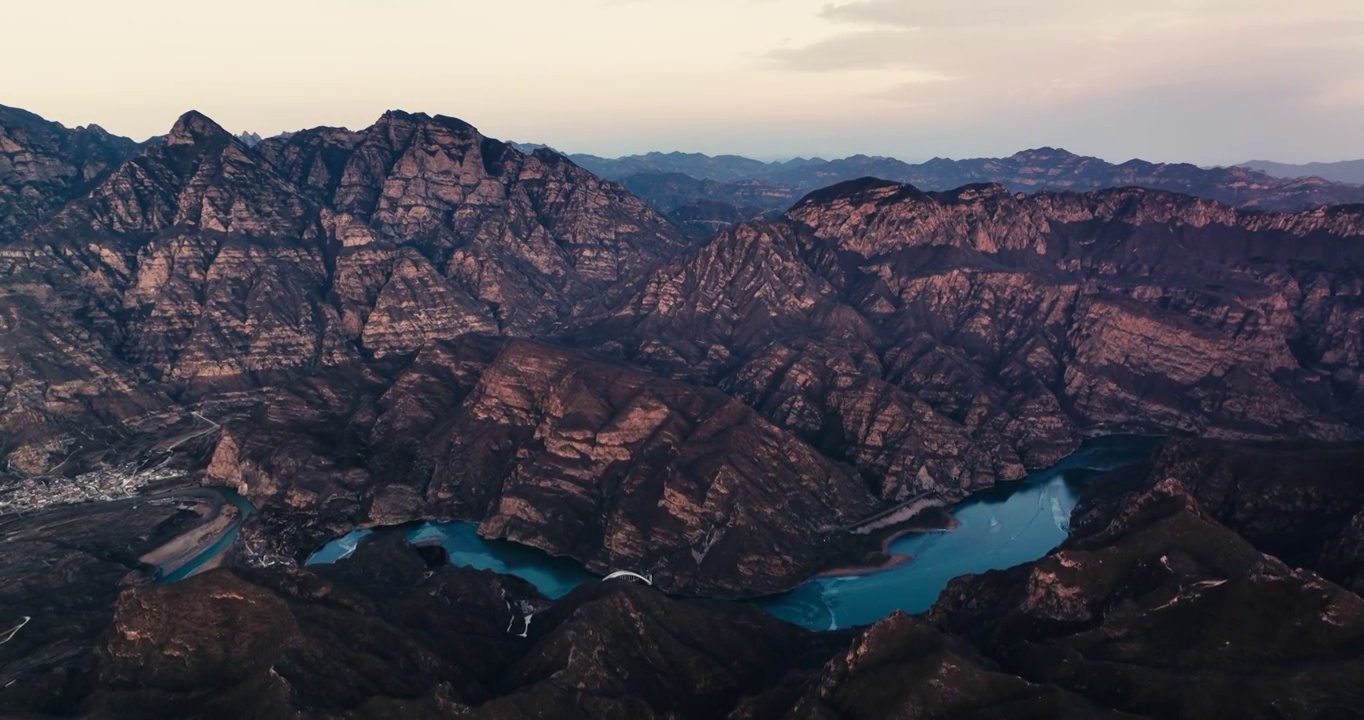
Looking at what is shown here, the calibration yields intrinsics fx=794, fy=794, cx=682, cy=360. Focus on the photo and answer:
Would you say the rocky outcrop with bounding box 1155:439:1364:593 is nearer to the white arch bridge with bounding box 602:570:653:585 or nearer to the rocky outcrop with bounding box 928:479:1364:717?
the rocky outcrop with bounding box 928:479:1364:717

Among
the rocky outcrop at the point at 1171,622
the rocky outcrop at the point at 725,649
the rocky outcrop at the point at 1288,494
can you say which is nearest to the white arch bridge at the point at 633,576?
the rocky outcrop at the point at 725,649

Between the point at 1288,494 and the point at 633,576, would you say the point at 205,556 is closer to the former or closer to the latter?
the point at 633,576

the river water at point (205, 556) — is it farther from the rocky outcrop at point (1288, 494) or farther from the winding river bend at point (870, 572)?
the rocky outcrop at point (1288, 494)

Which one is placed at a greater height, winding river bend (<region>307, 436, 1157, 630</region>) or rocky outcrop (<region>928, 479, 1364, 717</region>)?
rocky outcrop (<region>928, 479, 1364, 717</region>)

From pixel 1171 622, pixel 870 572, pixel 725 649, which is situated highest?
pixel 1171 622

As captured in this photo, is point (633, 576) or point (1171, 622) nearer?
point (1171, 622)

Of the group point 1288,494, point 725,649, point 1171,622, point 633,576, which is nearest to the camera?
point 1171,622

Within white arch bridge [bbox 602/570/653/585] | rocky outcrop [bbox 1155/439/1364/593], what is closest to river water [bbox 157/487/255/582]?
white arch bridge [bbox 602/570/653/585]

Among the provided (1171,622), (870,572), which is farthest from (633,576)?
(1171,622)

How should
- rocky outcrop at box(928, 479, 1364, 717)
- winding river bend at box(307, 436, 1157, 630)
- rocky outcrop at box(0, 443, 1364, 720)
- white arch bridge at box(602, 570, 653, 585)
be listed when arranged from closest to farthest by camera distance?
rocky outcrop at box(928, 479, 1364, 717), rocky outcrop at box(0, 443, 1364, 720), winding river bend at box(307, 436, 1157, 630), white arch bridge at box(602, 570, 653, 585)
